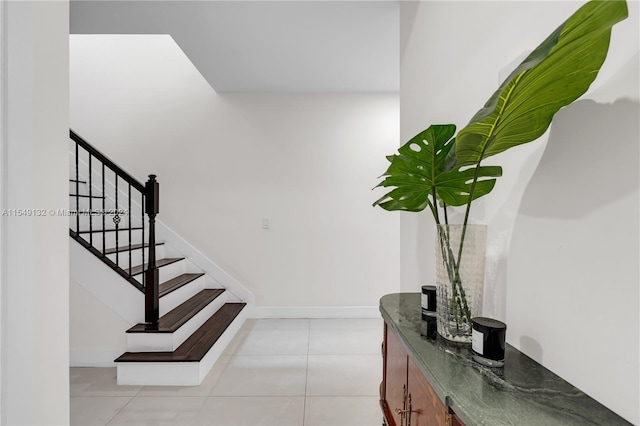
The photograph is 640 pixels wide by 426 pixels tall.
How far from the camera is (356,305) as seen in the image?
3727 mm

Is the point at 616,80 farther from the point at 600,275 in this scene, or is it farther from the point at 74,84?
the point at 74,84

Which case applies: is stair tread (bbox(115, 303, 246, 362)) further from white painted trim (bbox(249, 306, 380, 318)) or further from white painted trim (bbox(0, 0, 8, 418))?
white painted trim (bbox(0, 0, 8, 418))

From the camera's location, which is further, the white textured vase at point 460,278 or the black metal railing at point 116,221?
the black metal railing at point 116,221

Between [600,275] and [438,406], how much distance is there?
1.48 ft

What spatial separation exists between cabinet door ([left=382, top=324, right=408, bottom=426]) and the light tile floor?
62 cm

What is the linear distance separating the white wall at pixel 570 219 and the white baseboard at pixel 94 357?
2595 mm

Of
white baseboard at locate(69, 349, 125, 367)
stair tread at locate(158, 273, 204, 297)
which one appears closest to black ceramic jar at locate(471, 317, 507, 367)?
stair tread at locate(158, 273, 204, 297)

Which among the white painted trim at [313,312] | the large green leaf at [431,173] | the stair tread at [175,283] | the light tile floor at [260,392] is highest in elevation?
the large green leaf at [431,173]

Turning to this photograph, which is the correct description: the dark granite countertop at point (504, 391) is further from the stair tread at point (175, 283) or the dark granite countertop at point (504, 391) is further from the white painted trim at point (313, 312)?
the white painted trim at point (313, 312)

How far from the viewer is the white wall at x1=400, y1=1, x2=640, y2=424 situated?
641 mm

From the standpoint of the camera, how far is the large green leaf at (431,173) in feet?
3.05

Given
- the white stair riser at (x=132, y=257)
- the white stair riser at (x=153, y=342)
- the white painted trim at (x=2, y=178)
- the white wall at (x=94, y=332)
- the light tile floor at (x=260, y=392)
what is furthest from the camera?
the white stair riser at (x=132, y=257)

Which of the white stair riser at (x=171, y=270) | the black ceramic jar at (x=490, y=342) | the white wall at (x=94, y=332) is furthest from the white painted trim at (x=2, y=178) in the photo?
the white stair riser at (x=171, y=270)

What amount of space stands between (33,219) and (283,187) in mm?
2705
